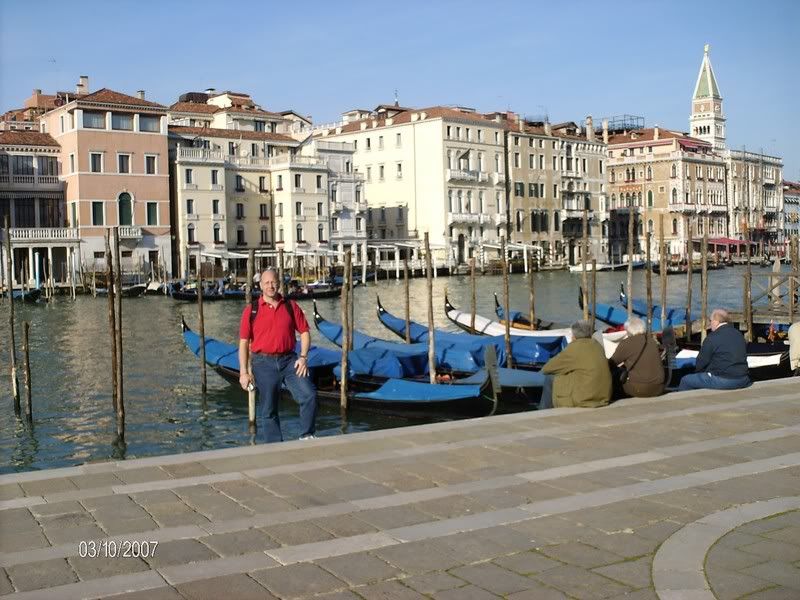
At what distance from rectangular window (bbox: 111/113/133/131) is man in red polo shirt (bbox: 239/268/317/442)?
31658 mm

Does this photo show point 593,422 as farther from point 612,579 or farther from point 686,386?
point 612,579

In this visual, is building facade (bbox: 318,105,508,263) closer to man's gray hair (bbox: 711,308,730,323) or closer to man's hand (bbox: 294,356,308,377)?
man's gray hair (bbox: 711,308,730,323)

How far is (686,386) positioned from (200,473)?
13.1ft

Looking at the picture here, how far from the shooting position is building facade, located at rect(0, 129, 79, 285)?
34250 millimetres

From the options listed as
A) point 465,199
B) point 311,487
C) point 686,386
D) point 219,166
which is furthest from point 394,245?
point 311,487

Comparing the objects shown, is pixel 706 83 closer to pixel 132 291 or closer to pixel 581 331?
pixel 132 291

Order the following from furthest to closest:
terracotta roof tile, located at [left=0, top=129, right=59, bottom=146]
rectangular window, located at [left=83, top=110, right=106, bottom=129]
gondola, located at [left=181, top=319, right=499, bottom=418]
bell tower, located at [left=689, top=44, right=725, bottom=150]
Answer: bell tower, located at [left=689, top=44, right=725, bottom=150] → terracotta roof tile, located at [left=0, top=129, right=59, bottom=146] → rectangular window, located at [left=83, top=110, right=106, bottom=129] → gondola, located at [left=181, top=319, right=499, bottom=418]

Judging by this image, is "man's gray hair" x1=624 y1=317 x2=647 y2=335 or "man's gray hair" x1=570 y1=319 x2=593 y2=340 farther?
"man's gray hair" x1=624 y1=317 x2=647 y2=335

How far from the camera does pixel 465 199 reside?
158 ft

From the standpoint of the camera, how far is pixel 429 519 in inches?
146

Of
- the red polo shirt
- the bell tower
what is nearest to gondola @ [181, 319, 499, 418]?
the red polo shirt
